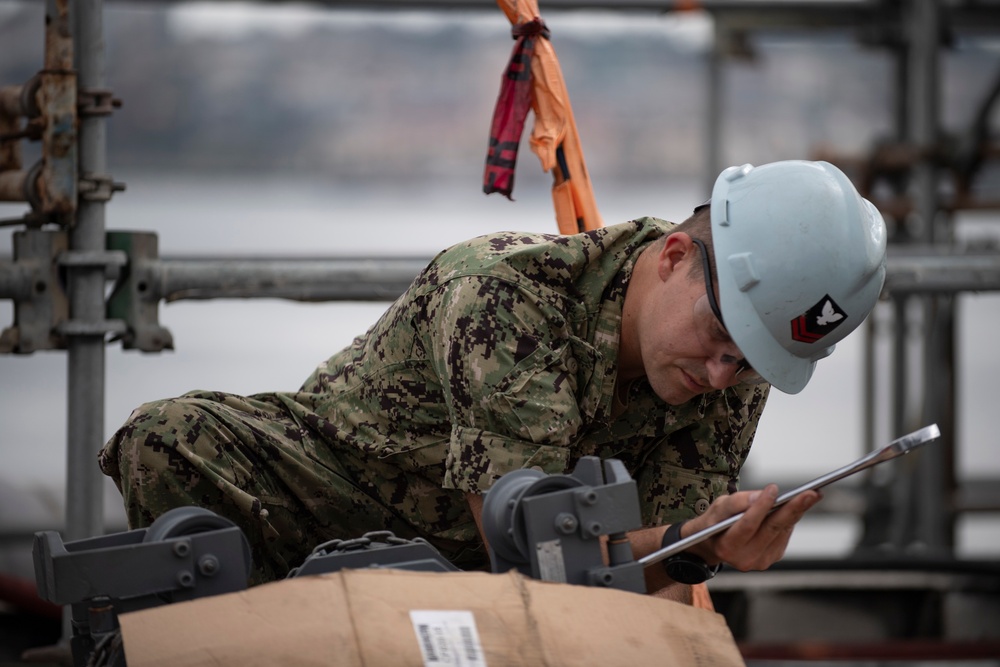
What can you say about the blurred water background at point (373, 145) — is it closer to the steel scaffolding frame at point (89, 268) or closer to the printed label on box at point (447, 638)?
the steel scaffolding frame at point (89, 268)

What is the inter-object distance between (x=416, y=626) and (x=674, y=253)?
2.18ft

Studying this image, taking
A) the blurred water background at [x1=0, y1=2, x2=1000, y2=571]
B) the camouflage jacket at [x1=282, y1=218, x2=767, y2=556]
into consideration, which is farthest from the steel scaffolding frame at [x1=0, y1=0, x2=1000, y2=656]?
the blurred water background at [x1=0, y1=2, x2=1000, y2=571]

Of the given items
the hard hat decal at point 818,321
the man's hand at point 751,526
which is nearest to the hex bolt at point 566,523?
the man's hand at point 751,526

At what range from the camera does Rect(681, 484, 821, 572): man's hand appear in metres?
1.42

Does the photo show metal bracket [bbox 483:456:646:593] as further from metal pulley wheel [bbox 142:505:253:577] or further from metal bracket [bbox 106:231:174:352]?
metal bracket [bbox 106:231:174:352]

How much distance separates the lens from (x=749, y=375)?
1.68 meters

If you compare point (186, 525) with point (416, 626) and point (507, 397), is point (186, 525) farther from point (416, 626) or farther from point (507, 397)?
point (507, 397)

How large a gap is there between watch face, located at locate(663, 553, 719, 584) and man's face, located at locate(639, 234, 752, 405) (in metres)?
0.22

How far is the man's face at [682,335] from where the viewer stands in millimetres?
1613

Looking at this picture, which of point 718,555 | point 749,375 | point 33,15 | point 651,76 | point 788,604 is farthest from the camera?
point 651,76

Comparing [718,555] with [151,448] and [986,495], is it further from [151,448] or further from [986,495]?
[986,495]

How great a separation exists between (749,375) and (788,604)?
2.20 metres

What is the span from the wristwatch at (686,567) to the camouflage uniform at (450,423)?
0.19 m

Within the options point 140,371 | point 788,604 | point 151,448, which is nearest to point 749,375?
point 151,448
